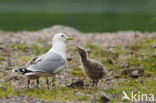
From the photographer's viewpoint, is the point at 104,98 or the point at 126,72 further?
the point at 126,72

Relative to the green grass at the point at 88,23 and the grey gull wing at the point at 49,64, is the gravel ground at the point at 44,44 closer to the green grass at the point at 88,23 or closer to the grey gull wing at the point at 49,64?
the grey gull wing at the point at 49,64

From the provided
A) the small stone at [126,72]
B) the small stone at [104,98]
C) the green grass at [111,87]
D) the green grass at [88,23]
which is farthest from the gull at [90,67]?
the green grass at [88,23]

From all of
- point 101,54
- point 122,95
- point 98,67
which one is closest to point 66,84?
point 98,67

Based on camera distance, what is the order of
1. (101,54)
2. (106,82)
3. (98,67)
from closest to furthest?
(98,67) < (106,82) < (101,54)

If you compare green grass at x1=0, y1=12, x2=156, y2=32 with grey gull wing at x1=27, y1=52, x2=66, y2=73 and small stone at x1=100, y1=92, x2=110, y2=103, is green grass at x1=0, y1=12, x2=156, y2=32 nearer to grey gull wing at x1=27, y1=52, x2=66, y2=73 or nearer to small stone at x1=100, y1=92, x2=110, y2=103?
grey gull wing at x1=27, y1=52, x2=66, y2=73

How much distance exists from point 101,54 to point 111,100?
539cm

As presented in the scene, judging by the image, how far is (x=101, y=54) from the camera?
12.7 meters

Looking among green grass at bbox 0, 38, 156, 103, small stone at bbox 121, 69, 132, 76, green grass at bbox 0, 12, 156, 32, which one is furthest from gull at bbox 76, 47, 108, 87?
green grass at bbox 0, 12, 156, 32

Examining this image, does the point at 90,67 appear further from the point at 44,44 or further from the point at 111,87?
the point at 44,44

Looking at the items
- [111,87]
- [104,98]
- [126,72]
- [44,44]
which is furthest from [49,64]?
[44,44]

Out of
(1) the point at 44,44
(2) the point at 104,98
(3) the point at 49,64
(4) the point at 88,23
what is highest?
(4) the point at 88,23

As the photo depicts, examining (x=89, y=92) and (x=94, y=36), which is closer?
(x=89, y=92)

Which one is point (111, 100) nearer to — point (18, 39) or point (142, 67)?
point (142, 67)

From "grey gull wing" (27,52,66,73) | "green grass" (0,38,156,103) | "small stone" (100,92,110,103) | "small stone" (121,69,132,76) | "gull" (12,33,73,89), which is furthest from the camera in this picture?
"small stone" (121,69,132,76)
